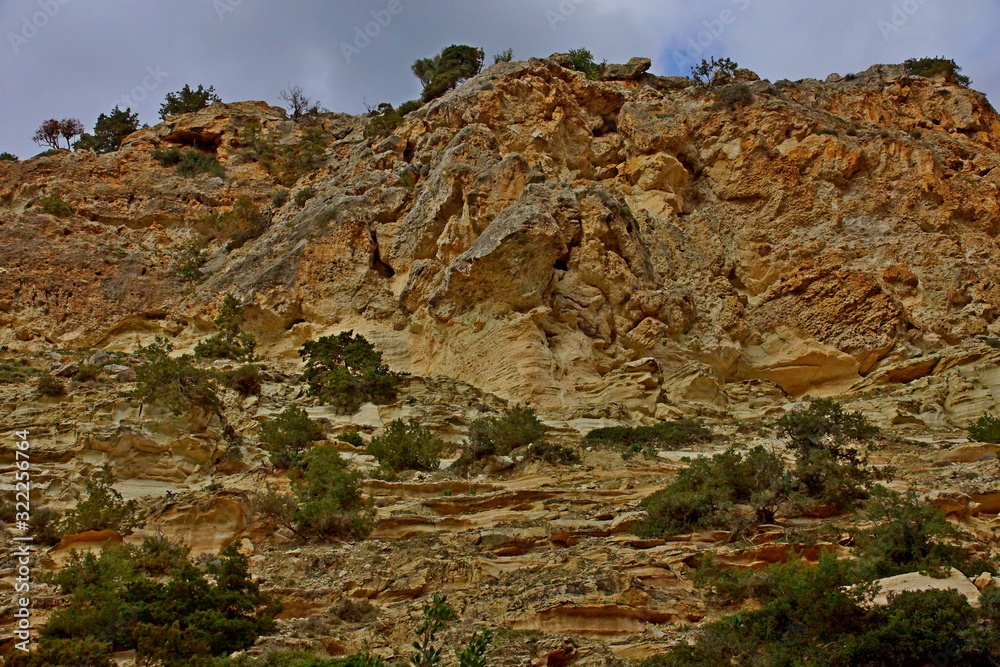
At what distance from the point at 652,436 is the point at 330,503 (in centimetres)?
921

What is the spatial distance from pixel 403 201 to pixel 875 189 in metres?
18.1

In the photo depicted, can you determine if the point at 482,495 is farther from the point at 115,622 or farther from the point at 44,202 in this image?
the point at 44,202

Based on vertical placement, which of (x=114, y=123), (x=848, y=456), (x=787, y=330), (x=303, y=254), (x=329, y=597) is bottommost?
(x=329, y=597)

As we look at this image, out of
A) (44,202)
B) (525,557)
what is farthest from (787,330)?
(44,202)

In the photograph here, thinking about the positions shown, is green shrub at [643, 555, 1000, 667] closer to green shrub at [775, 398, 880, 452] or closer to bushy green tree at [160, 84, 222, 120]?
green shrub at [775, 398, 880, 452]

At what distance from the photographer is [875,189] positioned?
1287 inches

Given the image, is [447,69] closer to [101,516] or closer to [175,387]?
[175,387]

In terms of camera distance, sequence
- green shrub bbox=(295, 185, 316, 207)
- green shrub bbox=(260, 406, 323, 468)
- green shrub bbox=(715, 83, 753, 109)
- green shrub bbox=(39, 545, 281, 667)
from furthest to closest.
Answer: green shrub bbox=(295, 185, 316, 207)
green shrub bbox=(715, 83, 753, 109)
green shrub bbox=(260, 406, 323, 468)
green shrub bbox=(39, 545, 281, 667)

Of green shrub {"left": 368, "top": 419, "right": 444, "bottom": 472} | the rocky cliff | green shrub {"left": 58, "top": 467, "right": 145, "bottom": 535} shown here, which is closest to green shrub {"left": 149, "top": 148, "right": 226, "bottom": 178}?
the rocky cliff

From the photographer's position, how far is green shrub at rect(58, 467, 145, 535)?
13102mm

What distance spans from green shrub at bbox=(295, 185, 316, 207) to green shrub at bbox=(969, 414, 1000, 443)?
27.3 metres

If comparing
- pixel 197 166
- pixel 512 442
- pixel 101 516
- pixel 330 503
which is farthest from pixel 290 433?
pixel 197 166

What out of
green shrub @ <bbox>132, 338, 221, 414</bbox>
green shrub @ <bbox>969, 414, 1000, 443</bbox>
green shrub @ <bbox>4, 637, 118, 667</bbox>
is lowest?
green shrub @ <bbox>4, 637, 118, 667</bbox>

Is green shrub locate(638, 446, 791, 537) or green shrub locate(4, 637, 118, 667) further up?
green shrub locate(638, 446, 791, 537)
